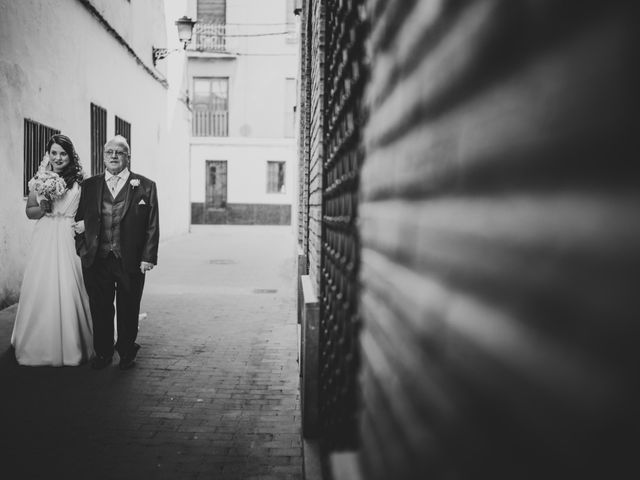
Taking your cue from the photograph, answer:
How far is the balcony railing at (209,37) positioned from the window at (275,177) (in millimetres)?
6565

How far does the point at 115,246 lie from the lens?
509 cm

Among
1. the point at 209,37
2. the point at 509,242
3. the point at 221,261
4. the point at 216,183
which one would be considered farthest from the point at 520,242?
the point at 209,37

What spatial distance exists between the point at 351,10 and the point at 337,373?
4.61 ft

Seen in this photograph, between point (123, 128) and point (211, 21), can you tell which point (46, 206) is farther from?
point (211, 21)

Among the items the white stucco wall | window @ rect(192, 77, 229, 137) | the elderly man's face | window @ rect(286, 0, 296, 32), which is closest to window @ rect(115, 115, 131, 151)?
the elderly man's face

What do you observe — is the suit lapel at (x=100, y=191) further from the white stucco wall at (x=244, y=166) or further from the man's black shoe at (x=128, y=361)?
the white stucco wall at (x=244, y=166)

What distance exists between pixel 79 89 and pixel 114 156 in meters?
6.36

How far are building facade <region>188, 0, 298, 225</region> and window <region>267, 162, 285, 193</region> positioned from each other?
0.02 meters

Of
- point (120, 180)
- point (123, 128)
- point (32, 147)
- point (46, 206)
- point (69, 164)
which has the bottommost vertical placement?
point (46, 206)

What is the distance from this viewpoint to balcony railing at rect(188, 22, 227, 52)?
30078 millimetres

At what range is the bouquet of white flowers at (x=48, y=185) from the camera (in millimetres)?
5125

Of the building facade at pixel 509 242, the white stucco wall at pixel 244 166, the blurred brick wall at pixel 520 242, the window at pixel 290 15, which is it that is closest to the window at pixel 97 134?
the building facade at pixel 509 242

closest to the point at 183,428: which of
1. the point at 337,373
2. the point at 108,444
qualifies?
the point at 108,444

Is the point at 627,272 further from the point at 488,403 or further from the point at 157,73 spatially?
the point at 157,73
